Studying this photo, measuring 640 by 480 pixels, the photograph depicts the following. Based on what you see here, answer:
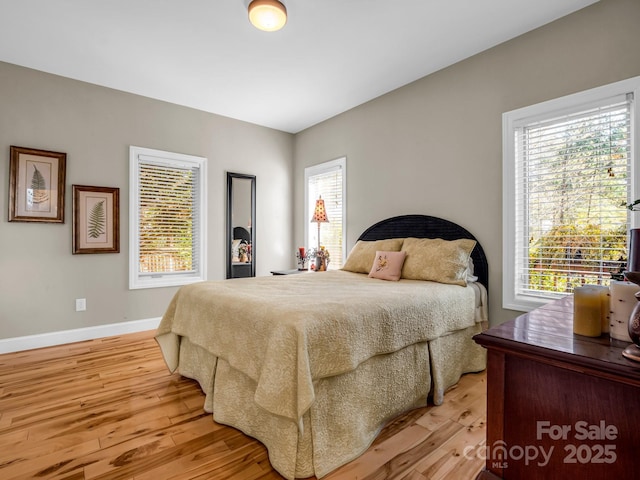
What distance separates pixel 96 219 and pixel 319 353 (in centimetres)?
328

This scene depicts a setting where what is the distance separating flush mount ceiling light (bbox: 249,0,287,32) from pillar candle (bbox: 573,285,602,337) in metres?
2.41

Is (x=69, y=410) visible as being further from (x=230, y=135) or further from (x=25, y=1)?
(x=230, y=135)

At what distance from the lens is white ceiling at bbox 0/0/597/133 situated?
2.38 metres

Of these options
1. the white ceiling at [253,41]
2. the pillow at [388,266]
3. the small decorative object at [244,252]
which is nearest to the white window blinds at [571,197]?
the white ceiling at [253,41]

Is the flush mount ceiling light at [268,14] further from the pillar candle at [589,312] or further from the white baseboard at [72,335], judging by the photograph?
the white baseboard at [72,335]

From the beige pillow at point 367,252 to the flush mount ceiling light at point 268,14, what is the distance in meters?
2.06

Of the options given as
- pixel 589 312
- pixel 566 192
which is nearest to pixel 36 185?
pixel 589 312

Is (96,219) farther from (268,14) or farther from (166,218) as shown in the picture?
(268,14)

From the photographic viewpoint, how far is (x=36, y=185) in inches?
128

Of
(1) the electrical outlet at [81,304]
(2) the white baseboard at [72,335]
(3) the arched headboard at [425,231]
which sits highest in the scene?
(3) the arched headboard at [425,231]

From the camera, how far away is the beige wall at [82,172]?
3.17 m

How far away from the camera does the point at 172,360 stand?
2537 mm

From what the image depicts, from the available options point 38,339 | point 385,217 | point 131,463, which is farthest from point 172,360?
point 385,217

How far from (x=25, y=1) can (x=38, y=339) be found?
291 cm
